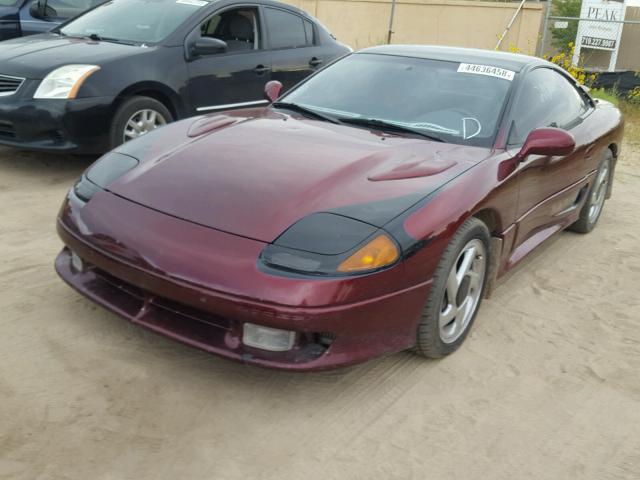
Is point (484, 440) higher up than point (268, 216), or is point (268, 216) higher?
point (268, 216)

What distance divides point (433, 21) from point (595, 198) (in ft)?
50.3

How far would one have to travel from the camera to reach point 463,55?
427 centimetres

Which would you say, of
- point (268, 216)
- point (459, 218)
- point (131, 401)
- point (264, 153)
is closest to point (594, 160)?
point (459, 218)

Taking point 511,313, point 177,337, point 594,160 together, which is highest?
point 594,160

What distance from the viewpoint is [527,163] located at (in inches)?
145

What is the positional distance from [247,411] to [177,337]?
41cm

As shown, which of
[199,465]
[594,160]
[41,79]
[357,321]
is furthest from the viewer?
[41,79]

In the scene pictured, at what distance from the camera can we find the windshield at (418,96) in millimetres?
3752

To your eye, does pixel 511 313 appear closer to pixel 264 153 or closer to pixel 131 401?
pixel 264 153

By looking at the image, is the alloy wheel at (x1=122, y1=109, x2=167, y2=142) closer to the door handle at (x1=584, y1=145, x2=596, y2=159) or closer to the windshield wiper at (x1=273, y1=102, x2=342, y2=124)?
the windshield wiper at (x1=273, y1=102, x2=342, y2=124)

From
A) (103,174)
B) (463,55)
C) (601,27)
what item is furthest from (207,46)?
(601,27)

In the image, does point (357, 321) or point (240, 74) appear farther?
point (240, 74)

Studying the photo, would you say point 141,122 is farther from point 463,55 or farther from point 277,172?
point 277,172

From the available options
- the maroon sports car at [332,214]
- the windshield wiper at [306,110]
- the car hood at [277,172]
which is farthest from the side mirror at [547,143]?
the windshield wiper at [306,110]
